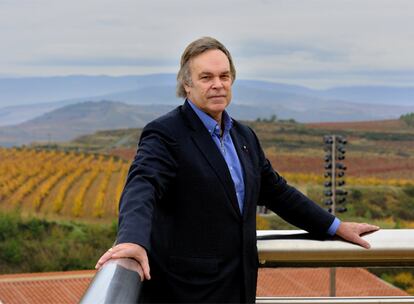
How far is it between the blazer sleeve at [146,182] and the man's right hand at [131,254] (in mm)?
47

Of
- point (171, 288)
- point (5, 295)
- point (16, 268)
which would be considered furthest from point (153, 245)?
point (16, 268)

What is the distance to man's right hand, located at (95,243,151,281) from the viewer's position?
1114 mm

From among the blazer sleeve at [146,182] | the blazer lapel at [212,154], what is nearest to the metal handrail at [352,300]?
the blazer lapel at [212,154]

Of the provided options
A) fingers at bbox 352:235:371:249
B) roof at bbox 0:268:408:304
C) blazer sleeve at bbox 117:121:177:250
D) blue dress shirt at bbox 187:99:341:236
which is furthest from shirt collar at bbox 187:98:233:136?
roof at bbox 0:268:408:304

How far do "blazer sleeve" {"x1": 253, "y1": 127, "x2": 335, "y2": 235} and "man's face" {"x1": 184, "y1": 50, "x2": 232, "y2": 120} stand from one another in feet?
0.59

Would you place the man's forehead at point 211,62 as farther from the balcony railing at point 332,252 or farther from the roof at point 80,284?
the roof at point 80,284

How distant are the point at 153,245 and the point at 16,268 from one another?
40514 millimetres

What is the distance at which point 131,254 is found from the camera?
114cm

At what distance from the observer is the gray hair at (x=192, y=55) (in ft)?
5.32

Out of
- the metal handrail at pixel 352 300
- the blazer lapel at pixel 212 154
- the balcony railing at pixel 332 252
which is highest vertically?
the blazer lapel at pixel 212 154

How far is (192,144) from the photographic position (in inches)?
61.9

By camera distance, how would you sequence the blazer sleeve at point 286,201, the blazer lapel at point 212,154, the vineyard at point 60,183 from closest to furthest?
the blazer lapel at point 212,154 → the blazer sleeve at point 286,201 → the vineyard at point 60,183

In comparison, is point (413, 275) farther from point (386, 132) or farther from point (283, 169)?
point (386, 132)

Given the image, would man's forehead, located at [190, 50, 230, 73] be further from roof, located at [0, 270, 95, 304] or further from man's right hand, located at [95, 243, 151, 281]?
roof, located at [0, 270, 95, 304]
